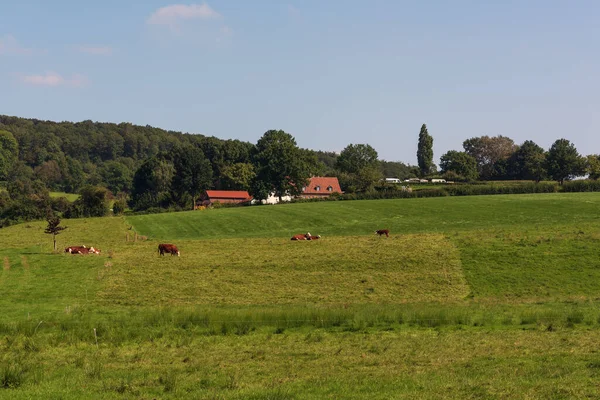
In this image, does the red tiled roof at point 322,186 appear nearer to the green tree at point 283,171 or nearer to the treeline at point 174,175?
the treeline at point 174,175

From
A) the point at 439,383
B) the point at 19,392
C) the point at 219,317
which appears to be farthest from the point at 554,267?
the point at 19,392

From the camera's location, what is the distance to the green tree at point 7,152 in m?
174

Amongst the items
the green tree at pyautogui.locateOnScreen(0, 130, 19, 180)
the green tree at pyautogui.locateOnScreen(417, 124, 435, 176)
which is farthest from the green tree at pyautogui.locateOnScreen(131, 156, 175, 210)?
the green tree at pyautogui.locateOnScreen(417, 124, 435, 176)

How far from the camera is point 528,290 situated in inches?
1192

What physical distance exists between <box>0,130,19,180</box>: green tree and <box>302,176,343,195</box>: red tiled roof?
91.4 meters

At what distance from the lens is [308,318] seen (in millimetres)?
23062

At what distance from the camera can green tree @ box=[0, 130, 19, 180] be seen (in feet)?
571

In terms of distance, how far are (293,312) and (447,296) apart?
932 cm

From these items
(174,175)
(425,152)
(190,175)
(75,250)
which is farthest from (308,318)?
(425,152)

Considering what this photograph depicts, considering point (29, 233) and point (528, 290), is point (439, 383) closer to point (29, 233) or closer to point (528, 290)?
point (528, 290)

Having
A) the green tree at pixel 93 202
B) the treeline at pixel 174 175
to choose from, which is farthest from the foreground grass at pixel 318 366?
the green tree at pixel 93 202

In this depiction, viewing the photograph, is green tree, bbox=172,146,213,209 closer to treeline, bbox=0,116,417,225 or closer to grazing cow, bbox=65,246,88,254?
treeline, bbox=0,116,417,225

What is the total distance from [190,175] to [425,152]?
8611 cm

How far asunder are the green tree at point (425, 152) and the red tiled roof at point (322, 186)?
49290 millimetres
